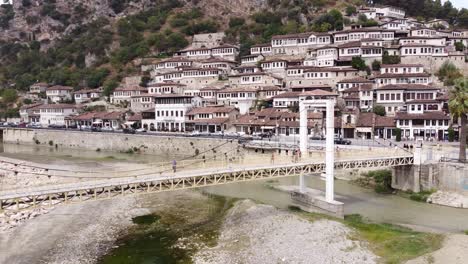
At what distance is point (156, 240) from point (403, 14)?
10293 centimetres

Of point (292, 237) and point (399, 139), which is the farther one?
point (399, 139)

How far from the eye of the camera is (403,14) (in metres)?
108

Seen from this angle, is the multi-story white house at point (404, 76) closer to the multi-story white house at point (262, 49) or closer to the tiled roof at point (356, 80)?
the tiled roof at point (356, 80)

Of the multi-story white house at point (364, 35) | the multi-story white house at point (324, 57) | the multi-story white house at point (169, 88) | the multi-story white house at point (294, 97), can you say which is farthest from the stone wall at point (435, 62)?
the multi-story white house at point (169, 88)

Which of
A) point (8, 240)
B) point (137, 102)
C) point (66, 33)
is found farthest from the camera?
point (66, 33)

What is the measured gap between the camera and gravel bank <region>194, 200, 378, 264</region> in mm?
20750

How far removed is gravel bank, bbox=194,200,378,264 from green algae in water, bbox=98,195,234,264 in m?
0.95

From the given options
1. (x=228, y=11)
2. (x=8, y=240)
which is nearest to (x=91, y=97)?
(x=228, y=11)

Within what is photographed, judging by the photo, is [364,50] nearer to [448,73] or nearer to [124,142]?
[448,73]

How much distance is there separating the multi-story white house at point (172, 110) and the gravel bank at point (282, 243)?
4461 cm

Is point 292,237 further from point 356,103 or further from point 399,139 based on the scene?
point 356,103

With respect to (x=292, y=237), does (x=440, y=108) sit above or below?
above

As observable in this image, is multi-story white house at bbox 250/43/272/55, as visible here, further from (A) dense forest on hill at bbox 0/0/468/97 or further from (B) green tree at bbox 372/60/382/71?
(B) green tree at bbox 372/60/382/71

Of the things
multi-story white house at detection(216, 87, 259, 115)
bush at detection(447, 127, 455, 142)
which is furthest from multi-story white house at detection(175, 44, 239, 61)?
bush at detection(447, 127, 455, 142)
